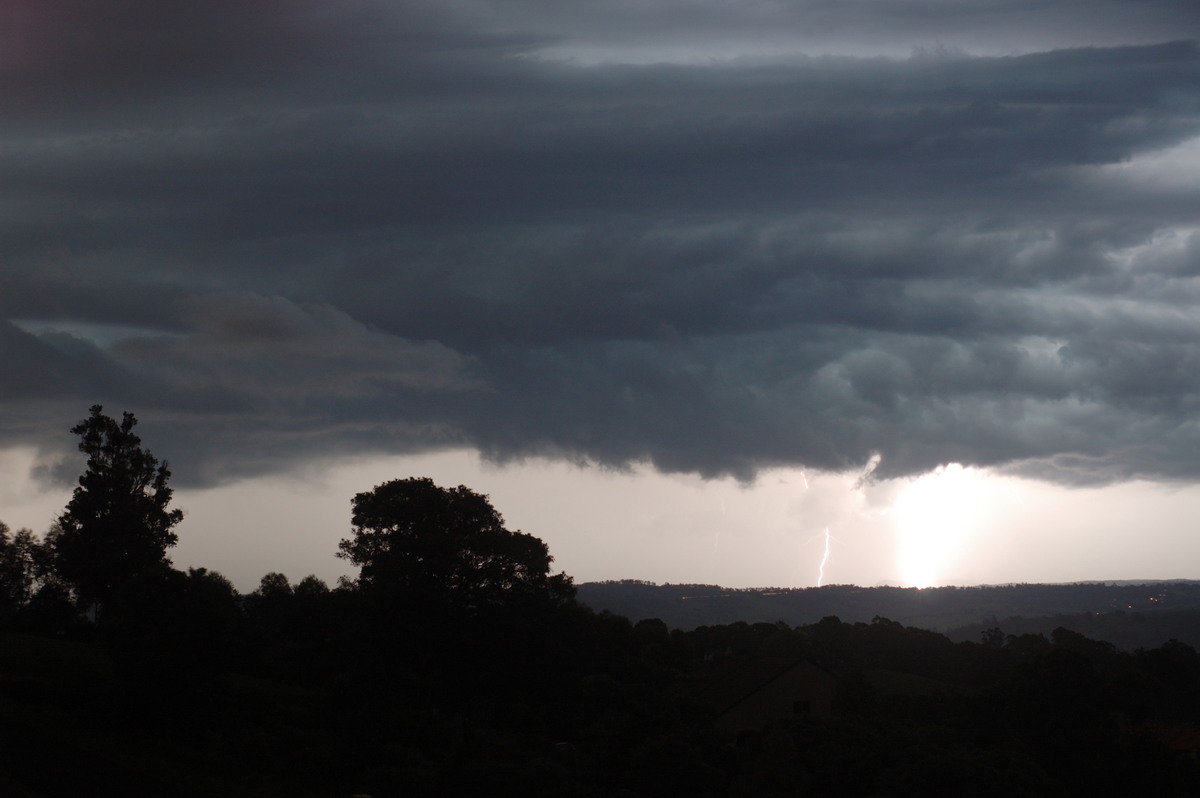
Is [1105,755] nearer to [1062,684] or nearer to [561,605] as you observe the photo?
[1062,684]

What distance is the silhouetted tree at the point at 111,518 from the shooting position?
7538 cm

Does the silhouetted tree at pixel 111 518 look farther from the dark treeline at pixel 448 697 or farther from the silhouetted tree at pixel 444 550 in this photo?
the silhouetted tree at pixel 444 550

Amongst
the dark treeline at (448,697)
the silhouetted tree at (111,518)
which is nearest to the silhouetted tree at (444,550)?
the dark treeline at (448,697)

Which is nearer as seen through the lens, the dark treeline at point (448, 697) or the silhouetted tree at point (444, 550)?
the dark treeline at point (448, 697)

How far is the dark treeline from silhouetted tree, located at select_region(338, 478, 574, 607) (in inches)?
5.5

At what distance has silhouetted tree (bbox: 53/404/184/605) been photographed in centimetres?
7538

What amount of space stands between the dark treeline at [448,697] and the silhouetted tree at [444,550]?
5.5 inches

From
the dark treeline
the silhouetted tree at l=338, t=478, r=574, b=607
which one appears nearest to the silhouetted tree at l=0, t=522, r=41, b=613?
the dark treeline

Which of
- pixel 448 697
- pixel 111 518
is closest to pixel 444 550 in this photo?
pixel 448 697

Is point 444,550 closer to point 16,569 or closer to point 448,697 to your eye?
point 448,697

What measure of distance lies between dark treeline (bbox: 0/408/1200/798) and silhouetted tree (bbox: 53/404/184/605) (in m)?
0.14

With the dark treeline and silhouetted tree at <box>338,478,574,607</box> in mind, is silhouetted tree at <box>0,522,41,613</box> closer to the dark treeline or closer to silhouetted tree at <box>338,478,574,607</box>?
the dark treeline

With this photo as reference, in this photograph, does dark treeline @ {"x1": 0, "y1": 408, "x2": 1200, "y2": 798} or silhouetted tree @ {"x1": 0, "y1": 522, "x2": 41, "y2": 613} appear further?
silhouetted tree @ {"x1": 0, "y1": 522, "x2": 41, "y2": 613}

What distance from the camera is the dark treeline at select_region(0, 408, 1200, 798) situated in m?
37.4
